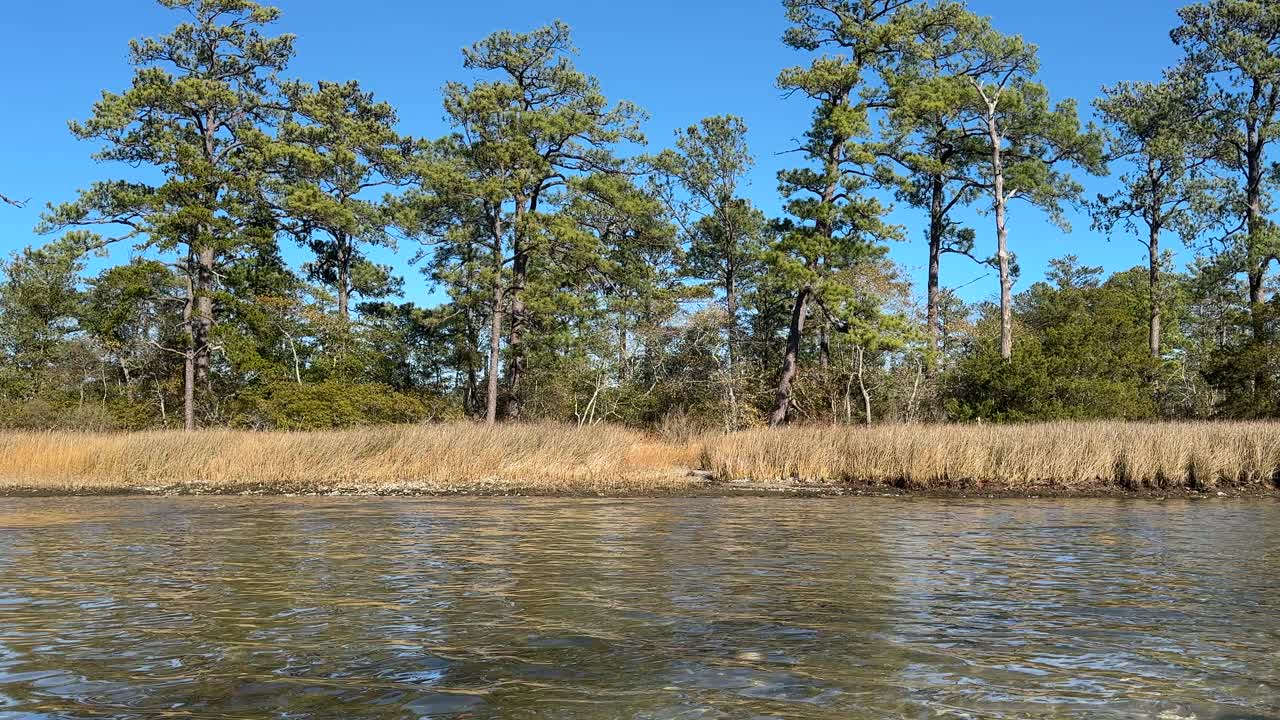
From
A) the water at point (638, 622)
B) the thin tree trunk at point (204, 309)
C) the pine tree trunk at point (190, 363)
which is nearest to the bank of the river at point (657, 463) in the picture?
the water at point (638, 622)

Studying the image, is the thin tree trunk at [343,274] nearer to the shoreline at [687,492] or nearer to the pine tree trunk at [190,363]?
the pine tree trunk at [190,363]

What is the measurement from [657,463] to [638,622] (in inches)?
634

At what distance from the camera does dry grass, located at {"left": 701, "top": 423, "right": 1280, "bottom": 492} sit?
1900 cm

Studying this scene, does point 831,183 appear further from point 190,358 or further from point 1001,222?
point 190,358

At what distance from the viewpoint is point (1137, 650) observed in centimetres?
553

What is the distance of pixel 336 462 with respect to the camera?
20688mm

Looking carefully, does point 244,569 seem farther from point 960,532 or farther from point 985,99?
point 985,99

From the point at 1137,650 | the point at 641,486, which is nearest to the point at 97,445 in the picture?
the point at 641,486

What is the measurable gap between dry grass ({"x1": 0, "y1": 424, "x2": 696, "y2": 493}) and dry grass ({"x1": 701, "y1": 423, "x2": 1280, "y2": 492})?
140 inches

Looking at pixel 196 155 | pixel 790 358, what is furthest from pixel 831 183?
pixel 196 155

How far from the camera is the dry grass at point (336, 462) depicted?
64.8 ft

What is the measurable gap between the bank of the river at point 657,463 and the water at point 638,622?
23.6 ft

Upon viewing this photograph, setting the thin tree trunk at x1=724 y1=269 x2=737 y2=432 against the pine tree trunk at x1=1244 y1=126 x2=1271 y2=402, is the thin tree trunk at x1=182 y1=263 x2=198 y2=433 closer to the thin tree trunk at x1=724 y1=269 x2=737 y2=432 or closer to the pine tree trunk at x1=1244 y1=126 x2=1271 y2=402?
the thin tree trunk at x1=724 y1=269 x2=737 y2=432

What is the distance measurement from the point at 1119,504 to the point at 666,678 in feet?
46.1
